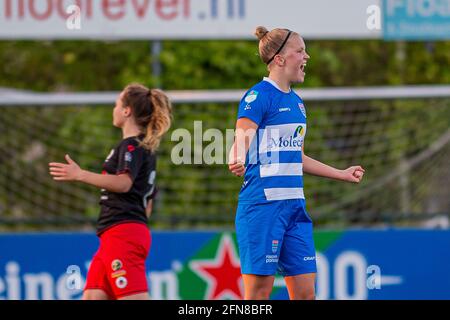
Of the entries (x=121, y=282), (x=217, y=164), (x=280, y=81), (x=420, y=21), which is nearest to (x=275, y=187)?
(x=280, y=81)

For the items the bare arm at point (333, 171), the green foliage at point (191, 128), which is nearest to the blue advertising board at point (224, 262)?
the green foliage at point (191, 128)

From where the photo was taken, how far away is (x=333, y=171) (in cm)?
575

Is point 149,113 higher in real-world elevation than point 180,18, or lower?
lower

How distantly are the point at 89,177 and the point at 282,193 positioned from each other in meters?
1.13

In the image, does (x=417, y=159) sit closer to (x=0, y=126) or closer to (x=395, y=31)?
(x=395, y=31)

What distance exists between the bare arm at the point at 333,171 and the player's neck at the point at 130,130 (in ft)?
3.69

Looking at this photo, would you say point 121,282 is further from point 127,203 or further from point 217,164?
point 217,164

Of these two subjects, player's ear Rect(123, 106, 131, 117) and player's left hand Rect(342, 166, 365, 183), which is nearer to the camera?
player's left hand Rect(342, 166, 365, 183)

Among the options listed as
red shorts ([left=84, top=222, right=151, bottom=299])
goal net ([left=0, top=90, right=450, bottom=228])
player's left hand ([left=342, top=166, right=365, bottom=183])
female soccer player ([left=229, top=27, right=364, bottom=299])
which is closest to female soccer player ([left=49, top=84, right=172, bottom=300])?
red shorts ([left=84, top=222, right=151, bottom=299])

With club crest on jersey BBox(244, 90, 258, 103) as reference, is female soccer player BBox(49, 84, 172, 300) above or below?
below

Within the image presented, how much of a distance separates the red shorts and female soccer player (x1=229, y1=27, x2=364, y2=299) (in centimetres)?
79

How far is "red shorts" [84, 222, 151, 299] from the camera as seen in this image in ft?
19.5

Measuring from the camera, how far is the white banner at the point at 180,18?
9445mm

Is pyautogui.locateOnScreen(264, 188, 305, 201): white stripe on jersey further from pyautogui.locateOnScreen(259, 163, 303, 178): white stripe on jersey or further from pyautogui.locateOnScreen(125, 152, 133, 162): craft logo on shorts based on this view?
pyautogui.locateOnScreen(125, 152, 133, 162): craft logo on shorts
